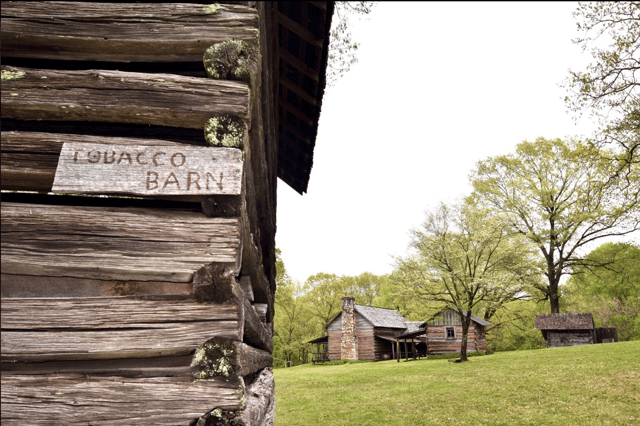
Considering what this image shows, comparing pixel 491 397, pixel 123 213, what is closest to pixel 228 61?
pixel 123 213

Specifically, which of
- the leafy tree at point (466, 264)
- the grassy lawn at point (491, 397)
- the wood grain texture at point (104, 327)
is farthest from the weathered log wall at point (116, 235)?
the leafy tree at point (466, 264)

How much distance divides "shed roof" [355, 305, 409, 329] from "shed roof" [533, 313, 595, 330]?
45.5 ft

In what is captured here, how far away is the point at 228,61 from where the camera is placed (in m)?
2.93

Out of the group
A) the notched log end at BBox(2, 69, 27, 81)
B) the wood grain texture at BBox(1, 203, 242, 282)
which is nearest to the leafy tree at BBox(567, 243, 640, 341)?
the wood grain texture at BBox(1, 203, 242, 282)

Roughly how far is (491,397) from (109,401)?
13673 millimetres

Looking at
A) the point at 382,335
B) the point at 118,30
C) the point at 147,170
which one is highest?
the point at 118,30

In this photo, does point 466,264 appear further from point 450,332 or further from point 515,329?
point 515,329

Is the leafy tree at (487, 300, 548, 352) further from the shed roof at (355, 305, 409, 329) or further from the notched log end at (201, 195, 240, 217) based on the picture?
the notched log end at (201, 195, 240, 217)

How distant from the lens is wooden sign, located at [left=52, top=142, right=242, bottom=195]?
2.63 m

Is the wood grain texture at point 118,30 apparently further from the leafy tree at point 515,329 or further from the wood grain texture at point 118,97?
the leafy tree at point 515,329

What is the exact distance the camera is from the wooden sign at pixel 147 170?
2633 millimetres

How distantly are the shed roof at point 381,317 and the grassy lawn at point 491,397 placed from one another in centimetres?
2047

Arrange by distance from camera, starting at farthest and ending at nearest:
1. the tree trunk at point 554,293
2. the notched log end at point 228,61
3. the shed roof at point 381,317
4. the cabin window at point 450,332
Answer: the shed roof at point 381,317
the cabin window at point 450,332
the tree trunk at point 554,293
the notched log end at point 228,61

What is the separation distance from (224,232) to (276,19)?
330 centimetres
